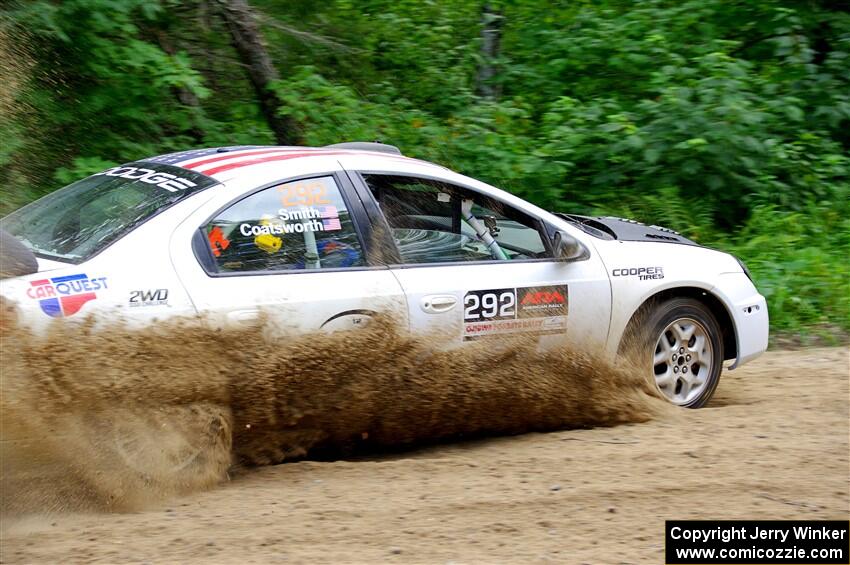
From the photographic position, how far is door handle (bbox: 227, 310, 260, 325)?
458 centimetres

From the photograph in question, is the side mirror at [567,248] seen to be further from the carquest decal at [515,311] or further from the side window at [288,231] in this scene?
the side window at [288,231]

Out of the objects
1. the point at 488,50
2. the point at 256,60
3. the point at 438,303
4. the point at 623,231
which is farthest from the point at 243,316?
the point at 488,50

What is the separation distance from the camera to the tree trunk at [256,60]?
9641 millimetres

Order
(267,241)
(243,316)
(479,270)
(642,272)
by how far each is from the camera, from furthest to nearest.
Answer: (642,272)
(479,270)
(267,241)
(243,316)

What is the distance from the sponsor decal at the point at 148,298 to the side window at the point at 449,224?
129cm

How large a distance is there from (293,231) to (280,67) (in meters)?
6.35

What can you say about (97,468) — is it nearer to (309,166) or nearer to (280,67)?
(309,166)

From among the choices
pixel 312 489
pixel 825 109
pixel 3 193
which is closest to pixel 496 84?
pixel 825 109

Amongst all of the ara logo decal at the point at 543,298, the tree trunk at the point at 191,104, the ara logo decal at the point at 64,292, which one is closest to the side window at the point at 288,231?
the ara logo decal at the point at 64,292

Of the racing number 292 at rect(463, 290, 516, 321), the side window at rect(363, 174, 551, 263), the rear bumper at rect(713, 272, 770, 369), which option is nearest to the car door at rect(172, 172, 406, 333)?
the side window at rect(363, 174, 551, 263)

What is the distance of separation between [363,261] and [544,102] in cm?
675

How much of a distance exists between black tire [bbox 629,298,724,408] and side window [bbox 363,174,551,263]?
81 cm

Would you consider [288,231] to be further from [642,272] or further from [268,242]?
[642,272]

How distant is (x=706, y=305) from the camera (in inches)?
239
